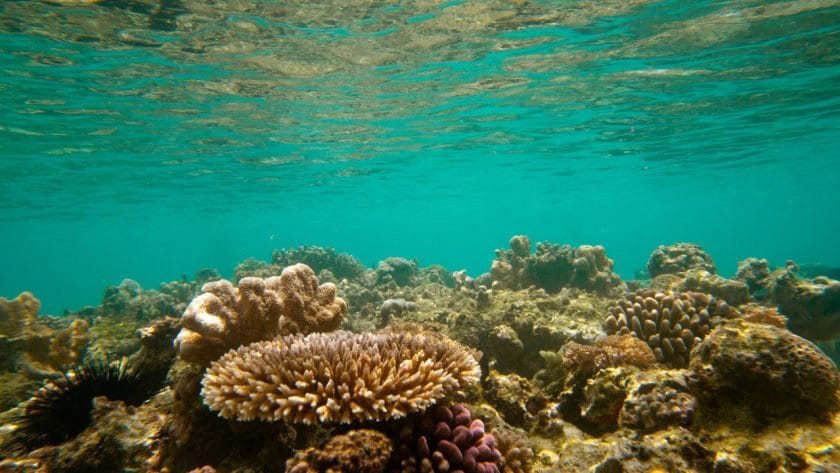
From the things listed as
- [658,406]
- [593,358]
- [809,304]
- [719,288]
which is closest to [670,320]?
[593,358]

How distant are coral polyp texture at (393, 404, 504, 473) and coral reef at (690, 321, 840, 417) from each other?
6.69 feet

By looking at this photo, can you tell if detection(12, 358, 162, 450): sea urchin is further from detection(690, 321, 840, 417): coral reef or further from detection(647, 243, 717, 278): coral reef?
detection(647, 243, 717, 278): coral reef

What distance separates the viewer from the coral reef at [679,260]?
12.8 metres

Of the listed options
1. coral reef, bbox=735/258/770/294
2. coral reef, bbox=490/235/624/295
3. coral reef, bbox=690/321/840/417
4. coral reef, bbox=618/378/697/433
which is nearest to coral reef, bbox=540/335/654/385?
coral reef, bbox=618/378/697/433

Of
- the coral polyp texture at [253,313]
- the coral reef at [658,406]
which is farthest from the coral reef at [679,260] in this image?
the coral polyp texture at [253,313]

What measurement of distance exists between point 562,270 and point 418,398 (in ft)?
33.8

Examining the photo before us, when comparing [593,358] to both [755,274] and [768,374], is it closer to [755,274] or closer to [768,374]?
[768,374]

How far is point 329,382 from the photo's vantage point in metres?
3.40

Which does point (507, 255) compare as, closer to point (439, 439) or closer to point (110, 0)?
point (439, 439)

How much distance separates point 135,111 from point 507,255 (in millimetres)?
17381

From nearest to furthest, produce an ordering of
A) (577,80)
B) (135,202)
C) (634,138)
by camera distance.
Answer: (577,80) < (634,138) < (135,202)

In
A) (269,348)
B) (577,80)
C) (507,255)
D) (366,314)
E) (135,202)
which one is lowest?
(135,202)

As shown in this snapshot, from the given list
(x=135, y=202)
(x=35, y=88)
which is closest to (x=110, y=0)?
(x=35, y=88)

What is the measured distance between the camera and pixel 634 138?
93.1ft
